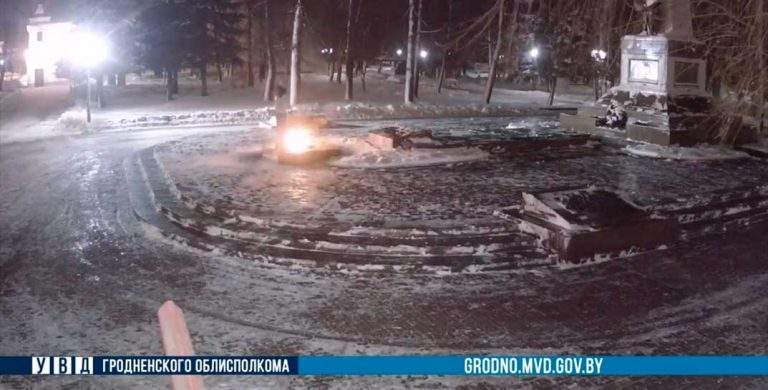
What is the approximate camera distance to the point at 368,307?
22.9ft

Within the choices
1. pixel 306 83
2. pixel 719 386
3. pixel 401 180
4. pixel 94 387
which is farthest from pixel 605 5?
pixel 306 83

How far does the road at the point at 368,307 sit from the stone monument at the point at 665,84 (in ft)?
28.0

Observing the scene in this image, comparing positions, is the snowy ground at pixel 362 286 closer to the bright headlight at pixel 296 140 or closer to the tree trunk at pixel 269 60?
the bright headlight at pixel 296 140

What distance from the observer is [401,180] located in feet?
41.3

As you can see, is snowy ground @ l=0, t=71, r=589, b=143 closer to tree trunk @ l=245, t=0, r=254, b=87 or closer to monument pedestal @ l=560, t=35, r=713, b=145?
tree trunk @ l=245, t=0, r=254, b=87

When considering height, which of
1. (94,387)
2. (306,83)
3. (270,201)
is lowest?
(94,387)

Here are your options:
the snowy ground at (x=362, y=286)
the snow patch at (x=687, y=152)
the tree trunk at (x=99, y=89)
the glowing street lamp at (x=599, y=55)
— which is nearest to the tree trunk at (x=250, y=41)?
the tree trunk at (x=99, y=89)

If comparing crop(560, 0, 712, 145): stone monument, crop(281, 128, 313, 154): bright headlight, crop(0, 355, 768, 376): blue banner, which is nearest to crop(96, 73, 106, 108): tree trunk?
crop(281, 128, 313, 154): bright headlight

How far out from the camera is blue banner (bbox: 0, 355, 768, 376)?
3.93 m

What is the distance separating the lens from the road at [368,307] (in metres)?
5.91

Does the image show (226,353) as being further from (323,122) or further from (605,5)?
(323,122)

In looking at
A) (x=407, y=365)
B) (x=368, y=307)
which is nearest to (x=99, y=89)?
(x=368, y=307)

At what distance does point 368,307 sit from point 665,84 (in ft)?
47.5

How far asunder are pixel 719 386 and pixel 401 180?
26.4 ft
